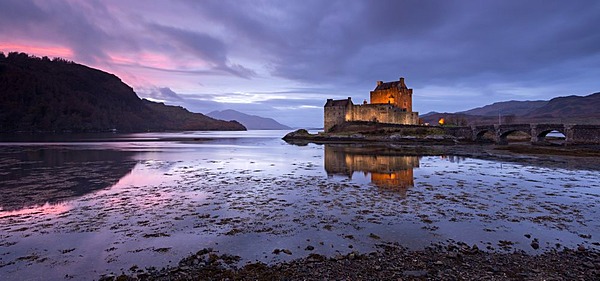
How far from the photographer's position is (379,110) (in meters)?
92.8

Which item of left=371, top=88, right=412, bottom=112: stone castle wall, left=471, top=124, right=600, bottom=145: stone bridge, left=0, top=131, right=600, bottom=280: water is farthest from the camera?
left=371, top=88, right=412, bottom=112: stone castle wall

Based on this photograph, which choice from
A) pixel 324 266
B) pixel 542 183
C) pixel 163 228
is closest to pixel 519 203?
pixel 542 183

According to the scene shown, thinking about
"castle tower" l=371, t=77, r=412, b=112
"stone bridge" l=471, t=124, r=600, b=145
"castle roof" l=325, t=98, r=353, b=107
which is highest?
"castle tower" l=371, t=77, r=412, b=112

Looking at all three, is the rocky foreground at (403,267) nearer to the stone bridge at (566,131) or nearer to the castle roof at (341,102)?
the stone bridge at (566,131)

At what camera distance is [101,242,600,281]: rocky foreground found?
7.25 metres

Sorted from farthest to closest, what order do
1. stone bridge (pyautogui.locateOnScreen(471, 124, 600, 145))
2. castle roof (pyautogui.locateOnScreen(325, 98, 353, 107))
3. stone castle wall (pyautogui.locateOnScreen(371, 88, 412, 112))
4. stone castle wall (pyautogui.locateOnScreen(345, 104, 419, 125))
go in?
stone castle wall (pyautogui.locateOnScreen(371, 88, 412, 112))
castle roof (pyautogui.locateOnScreen(325, 98, 353, 107))
stone castle wall (pyautogui.locateOnScreen(345, 104, 419, 125))
stone bridge (pyautogui.locateOnScreen(471, 124, 600, 145))

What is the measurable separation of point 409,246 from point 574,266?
4111 mm

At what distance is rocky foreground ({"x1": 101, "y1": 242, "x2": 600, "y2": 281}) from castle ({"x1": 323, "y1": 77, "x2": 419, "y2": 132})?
85.9m

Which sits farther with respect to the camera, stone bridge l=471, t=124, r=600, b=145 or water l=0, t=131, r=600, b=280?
stone bridge l=471, t=124, r=600, b=145

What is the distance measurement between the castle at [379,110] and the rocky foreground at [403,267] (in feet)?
282

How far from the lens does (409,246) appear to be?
938 centimetres

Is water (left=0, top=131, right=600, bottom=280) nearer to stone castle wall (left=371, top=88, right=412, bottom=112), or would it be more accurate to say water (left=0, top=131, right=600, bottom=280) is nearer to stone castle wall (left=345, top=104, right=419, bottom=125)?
stone castle wall (left=345, top=104, right=419, bottom=125)

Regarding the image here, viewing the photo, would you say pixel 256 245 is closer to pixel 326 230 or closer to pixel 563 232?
pixel 326 230

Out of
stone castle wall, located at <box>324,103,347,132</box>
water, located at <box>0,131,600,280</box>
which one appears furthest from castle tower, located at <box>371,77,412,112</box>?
water, located at <box>0,131,600,280</box>
